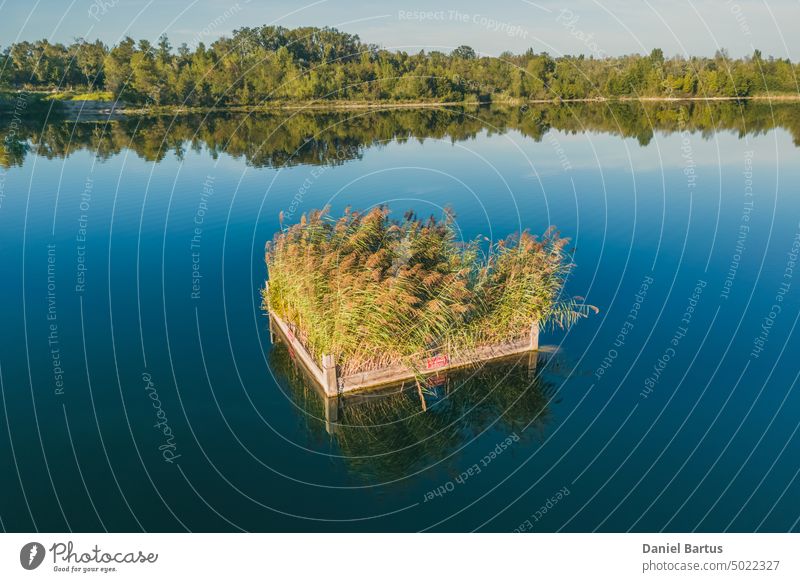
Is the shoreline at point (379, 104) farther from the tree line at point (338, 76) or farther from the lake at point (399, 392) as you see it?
the lake at point (399, 392)

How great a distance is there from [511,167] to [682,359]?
32804 mm

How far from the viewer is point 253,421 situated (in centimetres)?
1495

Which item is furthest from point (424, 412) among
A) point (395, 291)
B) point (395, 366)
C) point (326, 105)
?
point (326, 105)

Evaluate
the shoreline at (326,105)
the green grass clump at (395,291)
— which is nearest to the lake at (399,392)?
the green grass clump at (395,291)

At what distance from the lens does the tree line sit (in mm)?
102062

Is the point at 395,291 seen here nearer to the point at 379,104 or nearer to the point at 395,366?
the point at 395,366

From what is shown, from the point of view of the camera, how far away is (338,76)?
104 m

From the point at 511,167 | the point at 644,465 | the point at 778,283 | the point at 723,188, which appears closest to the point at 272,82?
the point at 511,167

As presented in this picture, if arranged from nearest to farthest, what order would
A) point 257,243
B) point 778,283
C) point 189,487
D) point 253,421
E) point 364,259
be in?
point 189,487 → point 253,421 → point 364,259 → point 778,283 → point 257,243

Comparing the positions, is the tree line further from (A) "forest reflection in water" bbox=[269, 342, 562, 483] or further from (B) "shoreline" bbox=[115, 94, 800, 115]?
(A) "forest reflection in water" bbox=[269, 342, 562, 483]

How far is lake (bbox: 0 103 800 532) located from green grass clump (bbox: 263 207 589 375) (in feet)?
4.02

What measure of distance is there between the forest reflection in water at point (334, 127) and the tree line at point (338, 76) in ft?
25.2

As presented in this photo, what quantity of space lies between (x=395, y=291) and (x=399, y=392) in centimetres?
290

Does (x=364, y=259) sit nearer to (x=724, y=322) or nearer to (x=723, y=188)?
(x=724, y=322)
